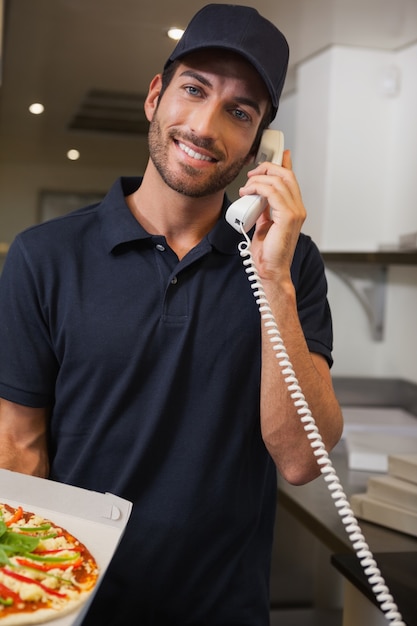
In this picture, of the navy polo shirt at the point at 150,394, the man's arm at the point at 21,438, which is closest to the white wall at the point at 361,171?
the navy polo shirt at the point at 150,394

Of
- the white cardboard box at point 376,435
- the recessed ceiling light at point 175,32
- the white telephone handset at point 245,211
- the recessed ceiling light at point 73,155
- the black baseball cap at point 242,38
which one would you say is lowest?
the white cardboard box at point 376,435

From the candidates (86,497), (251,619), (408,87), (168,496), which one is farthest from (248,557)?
(408,87)

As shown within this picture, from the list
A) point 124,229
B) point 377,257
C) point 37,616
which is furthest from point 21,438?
point 377,257

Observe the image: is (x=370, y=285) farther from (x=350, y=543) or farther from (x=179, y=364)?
(x=179, y=364)

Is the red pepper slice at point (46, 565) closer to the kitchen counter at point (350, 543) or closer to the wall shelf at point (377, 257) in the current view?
the kitchen counter at point (350, 543)

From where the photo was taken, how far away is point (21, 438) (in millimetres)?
1362

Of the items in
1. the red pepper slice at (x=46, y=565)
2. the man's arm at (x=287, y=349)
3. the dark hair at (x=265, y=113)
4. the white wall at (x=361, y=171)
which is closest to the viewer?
the red pepper slice at (x=46, y=565)

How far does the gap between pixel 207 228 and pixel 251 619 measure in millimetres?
710

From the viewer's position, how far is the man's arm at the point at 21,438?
1350 millimetres

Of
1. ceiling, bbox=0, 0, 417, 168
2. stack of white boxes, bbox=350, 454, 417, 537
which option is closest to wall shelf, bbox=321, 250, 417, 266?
ceiling, bbox=0, 0, 417, 168

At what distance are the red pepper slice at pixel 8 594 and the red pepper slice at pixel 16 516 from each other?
0.12 m

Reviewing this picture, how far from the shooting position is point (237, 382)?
1.37 m

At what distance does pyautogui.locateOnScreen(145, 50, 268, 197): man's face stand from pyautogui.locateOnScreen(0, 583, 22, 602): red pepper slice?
0.76 metres

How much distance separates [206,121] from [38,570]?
30.6 inches
